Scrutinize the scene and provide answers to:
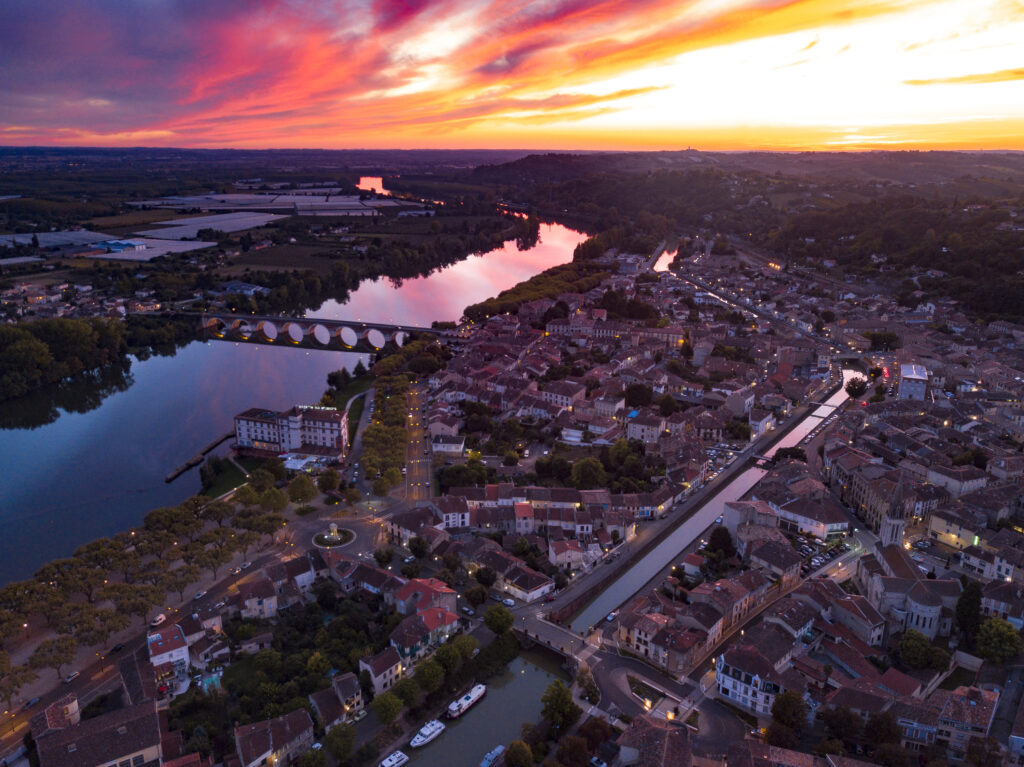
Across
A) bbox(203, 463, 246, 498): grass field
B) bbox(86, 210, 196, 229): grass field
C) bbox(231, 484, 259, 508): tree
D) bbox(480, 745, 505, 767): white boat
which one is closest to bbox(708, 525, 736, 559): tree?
bbox(480, 745, 505, 767): white boat

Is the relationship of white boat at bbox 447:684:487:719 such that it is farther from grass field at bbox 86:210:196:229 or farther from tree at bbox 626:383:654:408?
grass field at bbox 86:210:196:229

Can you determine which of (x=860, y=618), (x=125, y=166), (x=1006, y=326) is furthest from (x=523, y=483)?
(x=125, y=166)

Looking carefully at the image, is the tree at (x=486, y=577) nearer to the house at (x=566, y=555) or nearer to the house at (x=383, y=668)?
the house at (x=566, y=555)

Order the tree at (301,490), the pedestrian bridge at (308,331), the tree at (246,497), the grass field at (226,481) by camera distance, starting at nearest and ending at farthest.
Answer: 1. the tree at (246,497)
2. the tree at (301,490)
3. the grass field at (226,481)
4. the pedestrian bridge at (308,331)

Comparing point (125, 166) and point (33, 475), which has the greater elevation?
point (125, 166)

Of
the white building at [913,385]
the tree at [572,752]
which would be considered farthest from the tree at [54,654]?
the white building at [913,385]

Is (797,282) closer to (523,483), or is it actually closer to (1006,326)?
(1006,326)
